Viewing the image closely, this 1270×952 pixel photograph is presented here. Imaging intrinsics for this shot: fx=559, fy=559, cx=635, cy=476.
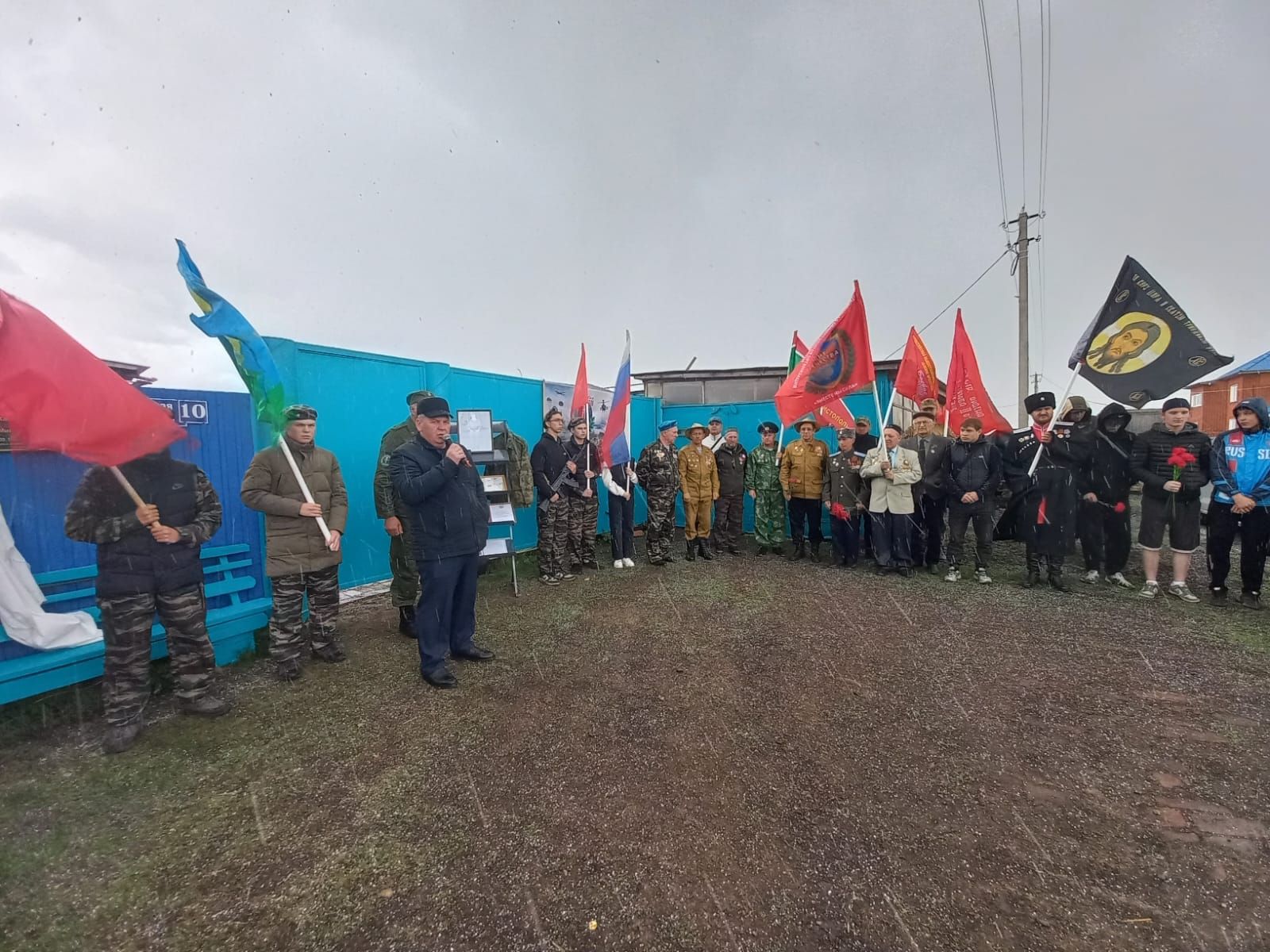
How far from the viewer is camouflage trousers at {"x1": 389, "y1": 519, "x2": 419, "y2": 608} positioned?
4801mm

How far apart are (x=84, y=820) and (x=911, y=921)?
340 centimetres

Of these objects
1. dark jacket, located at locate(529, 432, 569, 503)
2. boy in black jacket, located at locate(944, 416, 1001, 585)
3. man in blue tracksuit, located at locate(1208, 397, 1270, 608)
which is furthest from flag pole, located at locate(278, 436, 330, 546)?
man in blue tracksuit, located at locate(1208, 397, 1270, 608)

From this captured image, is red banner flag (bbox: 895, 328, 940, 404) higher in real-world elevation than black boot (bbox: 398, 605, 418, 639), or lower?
higher

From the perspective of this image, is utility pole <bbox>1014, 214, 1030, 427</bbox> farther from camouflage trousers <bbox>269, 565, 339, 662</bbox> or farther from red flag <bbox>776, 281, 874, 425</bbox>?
camouflage trousers <bbox>269, 565, 339, 662</bbox>

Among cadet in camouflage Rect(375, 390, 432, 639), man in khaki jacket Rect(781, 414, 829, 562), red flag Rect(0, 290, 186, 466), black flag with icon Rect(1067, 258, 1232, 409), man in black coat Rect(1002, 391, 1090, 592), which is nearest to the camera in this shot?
red flag Rect(0, 290, 186, 466)

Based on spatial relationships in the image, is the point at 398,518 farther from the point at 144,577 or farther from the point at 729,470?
the point at 729,470

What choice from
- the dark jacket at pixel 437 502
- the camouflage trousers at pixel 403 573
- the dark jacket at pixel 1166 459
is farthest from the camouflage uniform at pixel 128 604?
the dark jacket at pixel 1166 459

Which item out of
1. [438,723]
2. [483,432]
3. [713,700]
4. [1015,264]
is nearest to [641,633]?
[713,700]

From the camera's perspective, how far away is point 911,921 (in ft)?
6.15

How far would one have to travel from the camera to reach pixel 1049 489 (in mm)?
5984

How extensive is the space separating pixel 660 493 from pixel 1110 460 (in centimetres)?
508

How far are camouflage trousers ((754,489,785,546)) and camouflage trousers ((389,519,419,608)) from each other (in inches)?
191

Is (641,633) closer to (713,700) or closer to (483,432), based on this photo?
(713,700)

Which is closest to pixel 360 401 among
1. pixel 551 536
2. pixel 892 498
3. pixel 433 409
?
pixel 551 536
